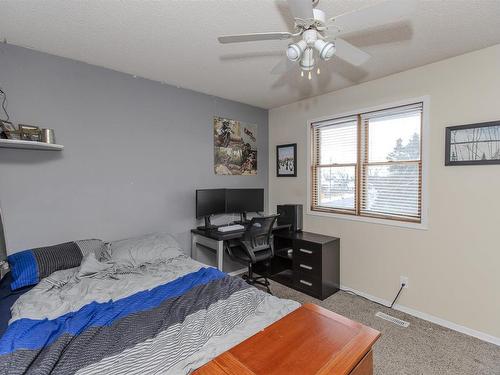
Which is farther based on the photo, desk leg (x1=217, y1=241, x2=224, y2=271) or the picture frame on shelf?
desk leg (x1=217, y1=241, x2=224, y2=271)

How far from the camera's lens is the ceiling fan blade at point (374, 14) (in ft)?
4.01

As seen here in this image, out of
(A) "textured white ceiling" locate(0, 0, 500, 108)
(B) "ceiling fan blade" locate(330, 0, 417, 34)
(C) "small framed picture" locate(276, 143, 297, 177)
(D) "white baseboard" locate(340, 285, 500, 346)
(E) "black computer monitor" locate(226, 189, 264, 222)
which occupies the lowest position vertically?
(D) "white baseboard" locate(340, 285, 500, 346)

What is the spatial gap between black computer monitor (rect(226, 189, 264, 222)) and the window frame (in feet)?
2.34

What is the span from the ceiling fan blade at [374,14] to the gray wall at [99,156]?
2313 mm

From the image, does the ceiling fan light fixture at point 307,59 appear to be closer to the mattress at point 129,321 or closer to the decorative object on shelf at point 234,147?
the mattress at point 129,321

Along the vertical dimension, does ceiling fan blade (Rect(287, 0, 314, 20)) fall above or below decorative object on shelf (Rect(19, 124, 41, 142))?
above

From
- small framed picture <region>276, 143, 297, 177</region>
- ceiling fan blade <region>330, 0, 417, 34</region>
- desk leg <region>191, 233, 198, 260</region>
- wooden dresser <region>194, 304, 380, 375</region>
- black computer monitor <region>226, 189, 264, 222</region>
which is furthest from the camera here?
small framed picture <region>276, 143, 297, 177</region>

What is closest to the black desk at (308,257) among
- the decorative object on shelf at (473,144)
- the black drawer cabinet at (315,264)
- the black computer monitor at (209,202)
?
the black drawer cabinet at (315,264)

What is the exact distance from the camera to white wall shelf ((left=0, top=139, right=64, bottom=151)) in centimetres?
196

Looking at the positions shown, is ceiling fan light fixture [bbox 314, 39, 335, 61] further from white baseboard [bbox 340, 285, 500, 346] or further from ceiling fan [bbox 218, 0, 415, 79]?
white baseboard [bbox 340, 285, 500, 346]

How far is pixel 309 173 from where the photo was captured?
374 cm

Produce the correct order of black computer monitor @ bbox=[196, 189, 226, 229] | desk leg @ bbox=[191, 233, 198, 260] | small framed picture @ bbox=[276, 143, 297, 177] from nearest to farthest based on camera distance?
black computer monitor @ bbox=[196, 189, 226, 229]
desk leg @ bbox=[191, 233, 198, 260]
small framed picture @ bbox=[276, 143, 297, 177]

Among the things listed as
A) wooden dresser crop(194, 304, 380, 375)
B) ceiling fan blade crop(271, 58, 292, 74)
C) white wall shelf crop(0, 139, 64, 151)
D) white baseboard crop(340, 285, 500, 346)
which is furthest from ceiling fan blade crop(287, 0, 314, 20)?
white baseboard crop(340, 285, 500, 346)

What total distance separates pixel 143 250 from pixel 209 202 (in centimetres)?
106
